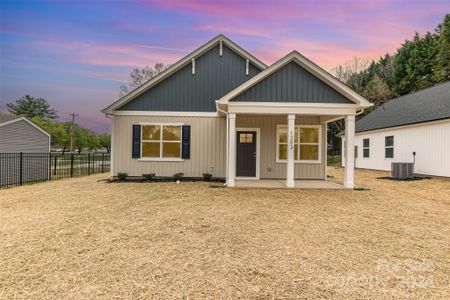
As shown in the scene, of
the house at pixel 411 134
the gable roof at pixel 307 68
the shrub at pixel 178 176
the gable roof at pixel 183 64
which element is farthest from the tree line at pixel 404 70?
the shrub at pixel 178 176

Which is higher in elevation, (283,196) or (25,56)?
(25,56)

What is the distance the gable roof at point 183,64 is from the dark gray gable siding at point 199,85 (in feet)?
0.57

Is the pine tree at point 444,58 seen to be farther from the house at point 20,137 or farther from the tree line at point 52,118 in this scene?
the tree line at point 52,118

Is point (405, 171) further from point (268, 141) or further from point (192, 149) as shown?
point (192, 149)

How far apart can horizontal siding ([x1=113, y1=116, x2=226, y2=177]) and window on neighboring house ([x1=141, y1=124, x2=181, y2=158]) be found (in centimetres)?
31

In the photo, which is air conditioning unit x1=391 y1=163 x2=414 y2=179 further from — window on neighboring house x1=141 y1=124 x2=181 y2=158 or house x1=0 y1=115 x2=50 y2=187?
house x1=0 y1=115 x2=50 y2=187

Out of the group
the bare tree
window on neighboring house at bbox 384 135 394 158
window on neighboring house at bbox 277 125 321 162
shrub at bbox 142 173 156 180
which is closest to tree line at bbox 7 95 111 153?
the bare tree

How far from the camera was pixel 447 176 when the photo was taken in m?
12.9

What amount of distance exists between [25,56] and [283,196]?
61.0 feet

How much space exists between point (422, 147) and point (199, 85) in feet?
40.4

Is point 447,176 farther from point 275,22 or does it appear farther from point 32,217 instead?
point 32,217

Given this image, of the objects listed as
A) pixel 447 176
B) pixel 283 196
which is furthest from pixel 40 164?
pixel 447 176

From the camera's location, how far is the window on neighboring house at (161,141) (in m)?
12.0

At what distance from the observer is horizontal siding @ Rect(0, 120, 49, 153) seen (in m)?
13.2
